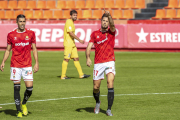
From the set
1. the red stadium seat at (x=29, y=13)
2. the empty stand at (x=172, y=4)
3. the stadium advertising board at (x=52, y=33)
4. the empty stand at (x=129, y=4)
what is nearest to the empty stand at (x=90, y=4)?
the empty stand at (x=129, y=4)

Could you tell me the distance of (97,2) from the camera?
28578 mm

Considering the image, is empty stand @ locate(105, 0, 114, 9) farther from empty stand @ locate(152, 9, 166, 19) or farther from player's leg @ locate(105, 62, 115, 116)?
player's leg @ locate(105, 62, 115, 116)

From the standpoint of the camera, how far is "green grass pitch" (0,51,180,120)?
Answer: 737 centimetres

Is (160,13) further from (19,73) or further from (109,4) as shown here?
(19,73)

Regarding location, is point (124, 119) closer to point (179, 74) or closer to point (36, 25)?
point (179, 74)

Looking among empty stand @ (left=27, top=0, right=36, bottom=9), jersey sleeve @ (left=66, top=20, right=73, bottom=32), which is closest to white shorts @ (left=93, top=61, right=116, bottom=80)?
jersey sleeve @ (left=66, top=20, right=73, bottom=32)

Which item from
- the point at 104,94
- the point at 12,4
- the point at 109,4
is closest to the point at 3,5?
the point at 12,4

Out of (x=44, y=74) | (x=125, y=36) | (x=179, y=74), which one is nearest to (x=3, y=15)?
(x=125, y=36)

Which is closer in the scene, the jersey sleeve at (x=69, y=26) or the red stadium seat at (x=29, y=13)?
the jersey sleeve at (x=69, y=26)

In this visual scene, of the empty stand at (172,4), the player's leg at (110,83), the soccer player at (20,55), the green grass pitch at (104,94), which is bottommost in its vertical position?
the green grass pitch at (104,94)

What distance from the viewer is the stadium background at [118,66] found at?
7.92 m

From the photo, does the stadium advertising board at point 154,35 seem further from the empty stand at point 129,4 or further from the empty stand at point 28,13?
the empty stand at point 28,13

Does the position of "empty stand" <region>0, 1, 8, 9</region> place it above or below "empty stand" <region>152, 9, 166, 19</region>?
above

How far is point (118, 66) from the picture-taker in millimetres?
16469
